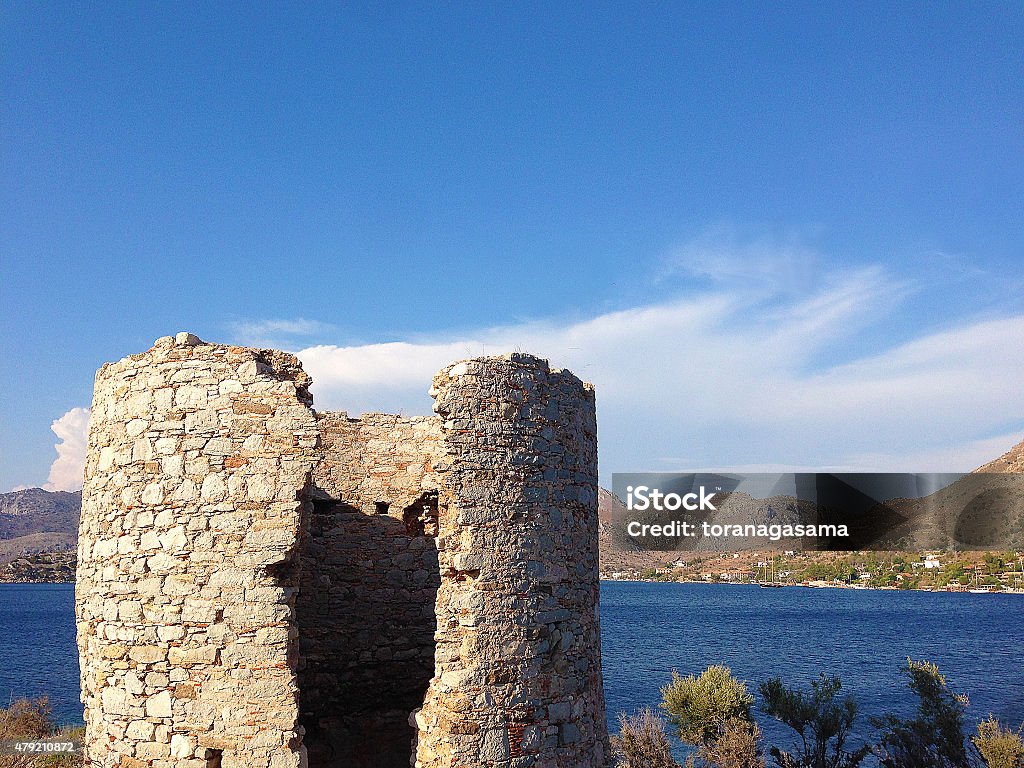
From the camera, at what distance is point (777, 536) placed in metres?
79.4

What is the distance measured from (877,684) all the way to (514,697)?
3561 cm

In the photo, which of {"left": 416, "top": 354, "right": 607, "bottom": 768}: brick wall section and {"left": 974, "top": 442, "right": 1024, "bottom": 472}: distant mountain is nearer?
{"left": 416, "top": 354, "right": 607, "bottom": 768}: brick wall section

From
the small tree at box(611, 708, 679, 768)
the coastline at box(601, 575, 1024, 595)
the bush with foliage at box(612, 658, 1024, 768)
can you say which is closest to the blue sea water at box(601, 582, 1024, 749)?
the coastline at box(601, 575, 1024, 595)

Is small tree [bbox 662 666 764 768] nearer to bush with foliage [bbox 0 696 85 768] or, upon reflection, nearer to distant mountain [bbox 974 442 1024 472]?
bush with foliage [bbox 0 696 85 768]

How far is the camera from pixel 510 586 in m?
6.94

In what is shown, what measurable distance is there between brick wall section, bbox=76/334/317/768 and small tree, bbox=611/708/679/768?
49.3ft

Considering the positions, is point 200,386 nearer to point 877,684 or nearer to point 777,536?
point 877,684

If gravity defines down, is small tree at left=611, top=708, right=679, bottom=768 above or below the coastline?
above

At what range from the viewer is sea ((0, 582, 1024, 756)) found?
3253 centimetres

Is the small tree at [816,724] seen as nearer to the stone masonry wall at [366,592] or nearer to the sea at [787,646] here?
the sea at [787,646]

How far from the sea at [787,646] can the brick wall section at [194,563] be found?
21086 millimetres

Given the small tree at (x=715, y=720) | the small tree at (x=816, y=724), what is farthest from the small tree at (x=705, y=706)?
the small tree at (x=816, y=724)

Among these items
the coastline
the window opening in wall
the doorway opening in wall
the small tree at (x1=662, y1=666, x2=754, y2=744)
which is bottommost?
the coastline

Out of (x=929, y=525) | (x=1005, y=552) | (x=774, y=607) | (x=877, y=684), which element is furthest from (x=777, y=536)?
(x=877, y=684)
